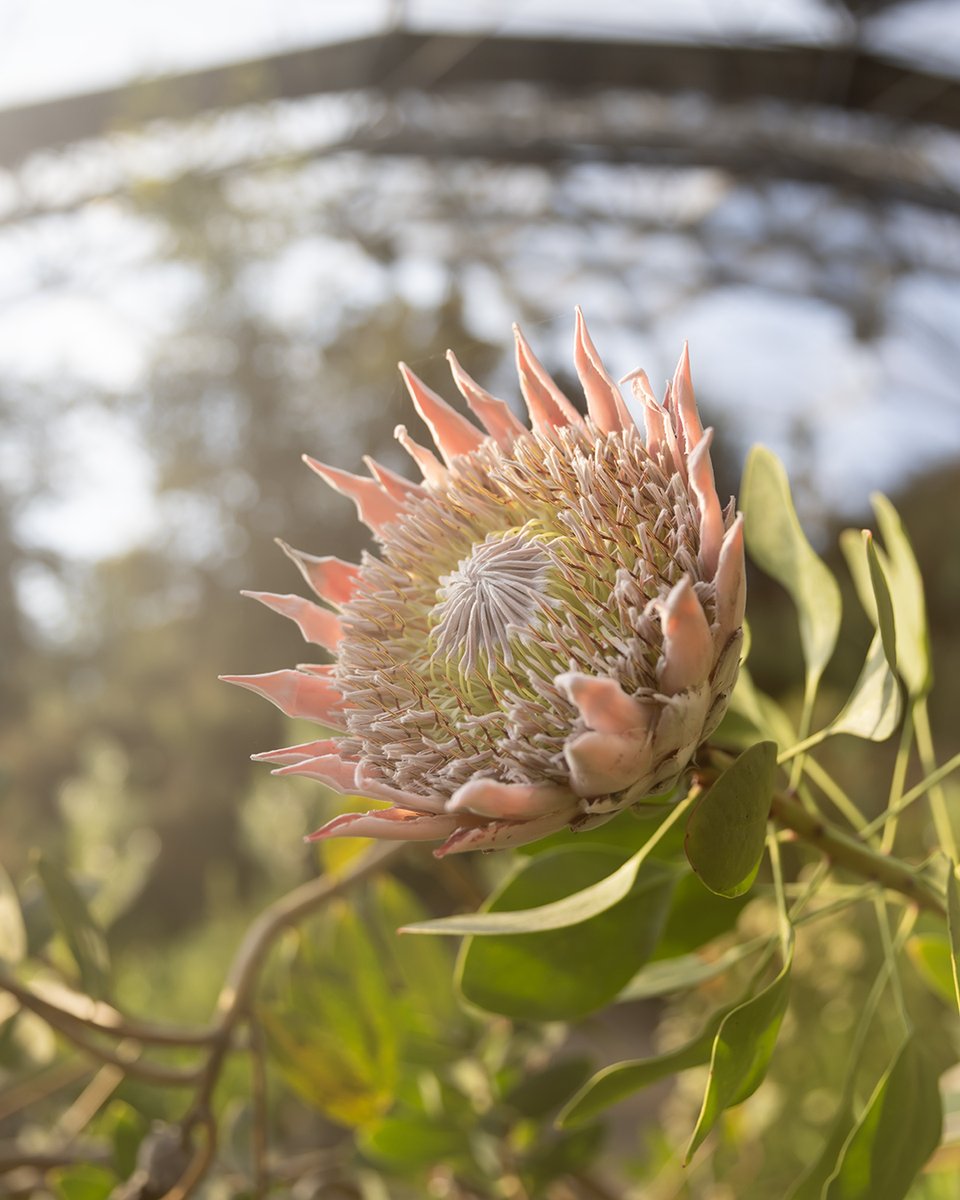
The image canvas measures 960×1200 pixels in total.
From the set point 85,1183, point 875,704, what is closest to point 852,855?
point 875,704

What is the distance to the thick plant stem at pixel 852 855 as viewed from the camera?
44cm

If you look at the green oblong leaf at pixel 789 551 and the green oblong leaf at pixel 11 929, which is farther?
the green oblong leaf at pixel 11 929

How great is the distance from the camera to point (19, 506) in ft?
15.8

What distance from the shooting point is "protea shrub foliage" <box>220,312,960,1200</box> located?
0.35 metres

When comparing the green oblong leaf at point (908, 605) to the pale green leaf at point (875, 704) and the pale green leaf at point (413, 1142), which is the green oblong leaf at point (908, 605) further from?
the pale green leaf at point (413, 1142)

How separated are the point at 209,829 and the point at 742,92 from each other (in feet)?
21.5

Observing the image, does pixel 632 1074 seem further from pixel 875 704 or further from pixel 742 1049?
pixel 875 704

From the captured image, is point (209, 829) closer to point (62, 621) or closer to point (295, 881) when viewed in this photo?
point (62, 621)

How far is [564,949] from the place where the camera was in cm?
47

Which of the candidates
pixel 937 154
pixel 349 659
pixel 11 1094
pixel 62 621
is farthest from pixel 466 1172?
pixel 937 154

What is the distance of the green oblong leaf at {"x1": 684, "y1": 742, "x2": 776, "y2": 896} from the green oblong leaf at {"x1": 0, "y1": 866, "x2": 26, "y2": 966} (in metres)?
0.59

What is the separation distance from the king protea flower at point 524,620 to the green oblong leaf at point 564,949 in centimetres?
10

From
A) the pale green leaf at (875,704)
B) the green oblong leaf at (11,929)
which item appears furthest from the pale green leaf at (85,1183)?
the pale green leaf at (875,704)

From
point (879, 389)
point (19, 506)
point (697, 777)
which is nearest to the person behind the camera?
point (697, 777)
